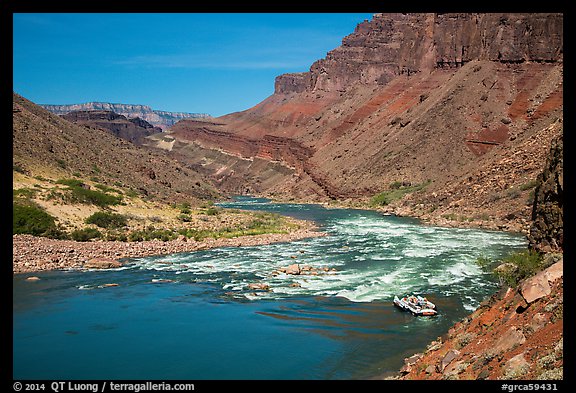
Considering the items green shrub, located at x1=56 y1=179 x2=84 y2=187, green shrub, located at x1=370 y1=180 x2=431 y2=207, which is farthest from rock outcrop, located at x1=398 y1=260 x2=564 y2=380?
green shrub, located at x1=370 y1=180 x2=431 y2=207

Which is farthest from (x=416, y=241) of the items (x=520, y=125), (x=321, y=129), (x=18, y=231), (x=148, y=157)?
(x=321, y=129)

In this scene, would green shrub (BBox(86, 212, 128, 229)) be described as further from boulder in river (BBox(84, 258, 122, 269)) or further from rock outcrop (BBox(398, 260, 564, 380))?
rock outcrop (BBox(398, 260, 564, 380))

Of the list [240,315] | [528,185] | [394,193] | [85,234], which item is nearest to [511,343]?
[240,315]

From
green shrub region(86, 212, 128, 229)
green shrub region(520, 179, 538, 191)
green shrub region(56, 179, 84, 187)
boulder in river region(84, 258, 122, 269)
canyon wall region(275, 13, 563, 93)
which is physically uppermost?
canyon wall region(275, 13, 563, 93)

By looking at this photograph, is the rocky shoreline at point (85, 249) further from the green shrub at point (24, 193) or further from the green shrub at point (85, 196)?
the green shrub at point (85, 196)

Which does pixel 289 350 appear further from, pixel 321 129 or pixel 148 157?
pixel 321 129

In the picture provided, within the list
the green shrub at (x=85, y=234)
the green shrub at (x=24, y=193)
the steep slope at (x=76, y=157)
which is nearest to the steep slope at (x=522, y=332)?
the green shrub at (x=85, y=234)

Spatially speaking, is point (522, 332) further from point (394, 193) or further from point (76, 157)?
point (394, 193)
